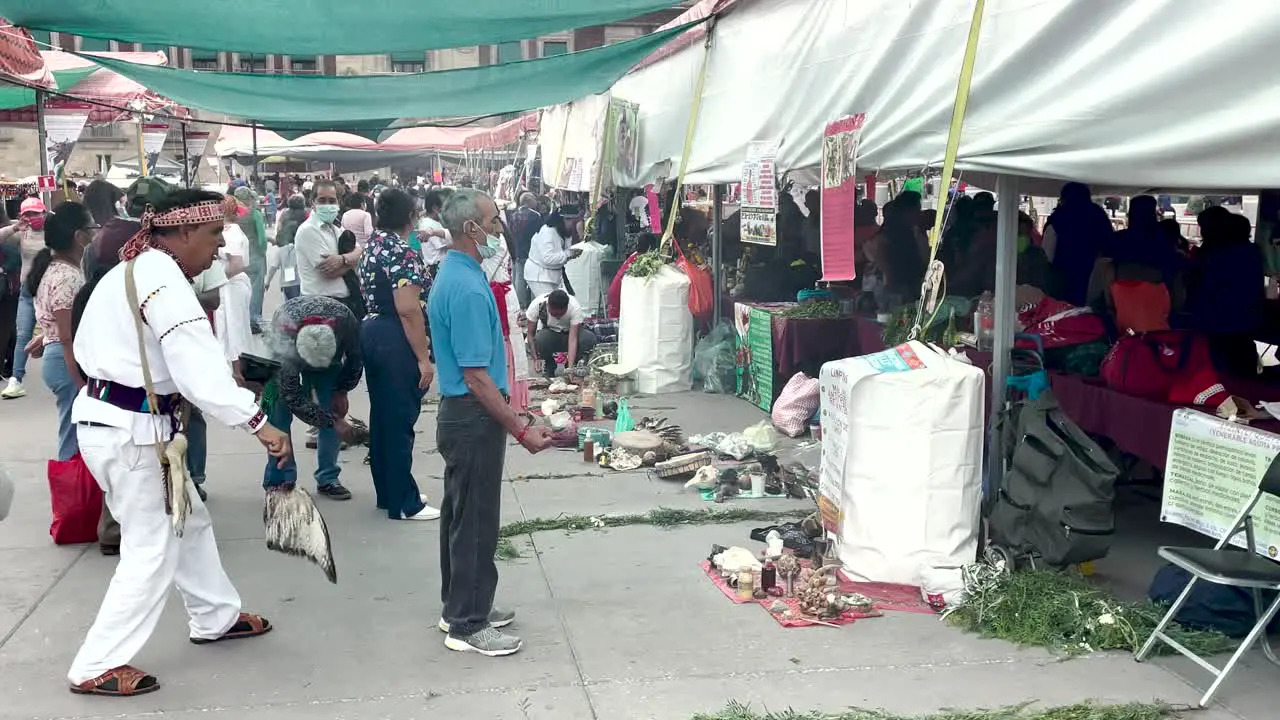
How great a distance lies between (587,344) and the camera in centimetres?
1220

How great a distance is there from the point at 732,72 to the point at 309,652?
20.6ft

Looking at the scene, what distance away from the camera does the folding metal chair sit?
4.18 m

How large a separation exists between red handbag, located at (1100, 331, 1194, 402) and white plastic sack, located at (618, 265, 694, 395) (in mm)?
5118

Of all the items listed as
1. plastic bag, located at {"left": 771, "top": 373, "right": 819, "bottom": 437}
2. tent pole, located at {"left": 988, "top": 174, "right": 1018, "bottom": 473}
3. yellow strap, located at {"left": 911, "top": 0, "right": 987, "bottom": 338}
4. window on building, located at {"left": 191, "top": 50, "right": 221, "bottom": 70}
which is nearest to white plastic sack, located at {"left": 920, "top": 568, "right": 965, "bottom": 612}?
tent pole, located at {"left": 988, "top": 174, "right": 1018, "bottom": 473}

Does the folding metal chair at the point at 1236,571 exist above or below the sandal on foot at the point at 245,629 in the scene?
above

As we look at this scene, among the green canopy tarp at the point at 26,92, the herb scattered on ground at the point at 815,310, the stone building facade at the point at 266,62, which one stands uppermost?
the stone building facade at the point at 266,62

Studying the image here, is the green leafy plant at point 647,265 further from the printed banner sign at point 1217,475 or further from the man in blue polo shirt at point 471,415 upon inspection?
the printed banner sign at point 1217,475

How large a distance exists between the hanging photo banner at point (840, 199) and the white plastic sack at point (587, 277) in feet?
28.1

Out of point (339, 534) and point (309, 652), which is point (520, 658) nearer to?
point (309, 652)

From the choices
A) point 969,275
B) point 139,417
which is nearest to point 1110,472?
point 139,417

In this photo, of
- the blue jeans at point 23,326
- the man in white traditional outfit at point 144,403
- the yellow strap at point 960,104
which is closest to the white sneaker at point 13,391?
the blue jeans at point 23,326

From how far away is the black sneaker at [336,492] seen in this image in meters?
7.38

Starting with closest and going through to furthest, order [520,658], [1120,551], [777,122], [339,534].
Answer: [520,658] < [1120,551] < [339,534] < [777,122]

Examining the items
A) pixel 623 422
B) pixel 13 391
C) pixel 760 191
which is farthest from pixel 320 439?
pixel 13 391
